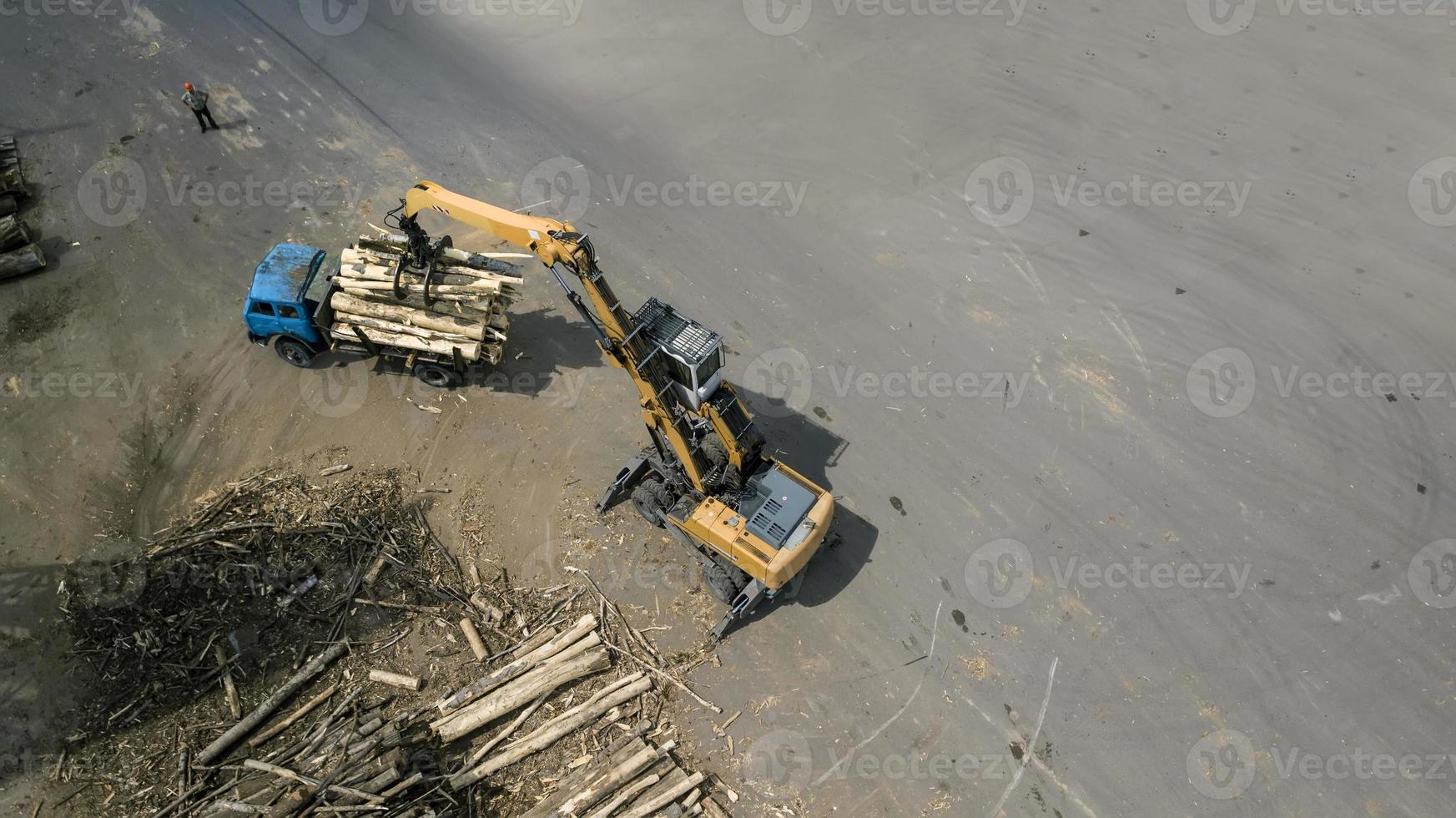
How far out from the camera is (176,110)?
75.1ft

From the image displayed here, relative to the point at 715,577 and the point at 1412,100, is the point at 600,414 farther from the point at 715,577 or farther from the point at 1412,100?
the point at 1412,100

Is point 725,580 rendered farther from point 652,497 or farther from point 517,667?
point 517,667

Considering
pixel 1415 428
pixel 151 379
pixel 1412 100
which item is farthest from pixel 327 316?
pixel 1412 100

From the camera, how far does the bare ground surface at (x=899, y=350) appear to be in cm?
1406

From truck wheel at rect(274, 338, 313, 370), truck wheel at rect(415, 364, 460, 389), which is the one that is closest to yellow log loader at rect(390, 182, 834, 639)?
truck wheel at rect(415, 364, 460, 389)

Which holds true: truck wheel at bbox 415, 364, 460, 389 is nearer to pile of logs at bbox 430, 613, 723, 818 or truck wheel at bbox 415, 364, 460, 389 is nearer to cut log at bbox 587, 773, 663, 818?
pile of logs at bbox 430, 613, 723, 818

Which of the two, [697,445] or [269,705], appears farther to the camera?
[697,445]

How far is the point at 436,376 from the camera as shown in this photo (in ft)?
58.2

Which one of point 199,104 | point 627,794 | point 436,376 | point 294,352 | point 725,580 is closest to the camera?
point 627,794

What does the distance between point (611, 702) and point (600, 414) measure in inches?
256

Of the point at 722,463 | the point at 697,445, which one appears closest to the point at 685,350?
the point at 697,445

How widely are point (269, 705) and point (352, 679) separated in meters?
1.31

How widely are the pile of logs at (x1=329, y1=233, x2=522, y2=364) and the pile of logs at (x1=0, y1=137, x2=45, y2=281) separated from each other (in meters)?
8.68

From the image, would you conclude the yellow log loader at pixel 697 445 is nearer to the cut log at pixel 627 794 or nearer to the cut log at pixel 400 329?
the cut log at pixel 400 329
